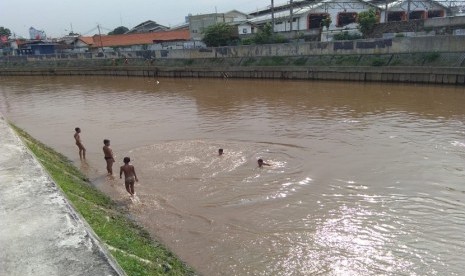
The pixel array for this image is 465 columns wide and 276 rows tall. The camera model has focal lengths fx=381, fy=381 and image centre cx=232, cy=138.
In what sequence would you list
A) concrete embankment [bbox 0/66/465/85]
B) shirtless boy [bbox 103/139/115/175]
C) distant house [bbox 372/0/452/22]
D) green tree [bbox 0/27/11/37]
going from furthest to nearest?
green tree [bbox 0/27/11/37]
distant house [bbox 372/0/452/22]
concrete embankment [bbox 0/66/465/85]
shirtless boy [bbox 103/139/115/175]

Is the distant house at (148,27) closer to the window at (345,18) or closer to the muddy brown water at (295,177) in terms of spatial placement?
the window at (345,18)

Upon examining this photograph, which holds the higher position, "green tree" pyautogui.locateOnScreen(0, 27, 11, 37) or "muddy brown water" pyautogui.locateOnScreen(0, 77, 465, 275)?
"green tree" pyautogui.locateOnScreen(0, 27, 11, 37)

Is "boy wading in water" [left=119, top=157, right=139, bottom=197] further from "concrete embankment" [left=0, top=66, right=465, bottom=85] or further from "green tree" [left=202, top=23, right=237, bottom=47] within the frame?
"green tree" [left=202, top=23, right=237, bottom=47]

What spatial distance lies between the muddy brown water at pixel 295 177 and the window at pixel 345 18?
89.5 feet

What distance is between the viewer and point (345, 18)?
5281 centimetres

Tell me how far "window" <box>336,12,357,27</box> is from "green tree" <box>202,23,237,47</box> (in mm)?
15070

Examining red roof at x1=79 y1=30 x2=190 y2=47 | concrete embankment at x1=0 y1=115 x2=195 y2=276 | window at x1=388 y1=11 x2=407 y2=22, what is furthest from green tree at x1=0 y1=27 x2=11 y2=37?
concrete embankment at x1=0 y1=115 x2=195 y2=276

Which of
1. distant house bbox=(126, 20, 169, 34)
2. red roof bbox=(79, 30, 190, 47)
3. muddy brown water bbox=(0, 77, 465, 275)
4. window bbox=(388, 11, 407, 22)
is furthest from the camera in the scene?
distant house bbox=(126, 20, 169, 34)

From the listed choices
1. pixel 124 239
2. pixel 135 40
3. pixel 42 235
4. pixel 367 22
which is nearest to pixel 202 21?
pixel 135 40

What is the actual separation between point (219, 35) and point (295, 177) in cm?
3976

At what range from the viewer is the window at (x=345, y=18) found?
5250 centimetres

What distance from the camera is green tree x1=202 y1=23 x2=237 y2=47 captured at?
49.5 metres

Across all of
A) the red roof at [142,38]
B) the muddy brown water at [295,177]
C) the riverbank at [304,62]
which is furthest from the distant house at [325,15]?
the muddy brown water at [295,177]

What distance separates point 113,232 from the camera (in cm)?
755
